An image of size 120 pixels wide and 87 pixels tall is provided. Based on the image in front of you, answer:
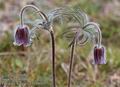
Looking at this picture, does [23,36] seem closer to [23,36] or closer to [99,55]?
[23,36]

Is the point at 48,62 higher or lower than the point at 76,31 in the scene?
lower

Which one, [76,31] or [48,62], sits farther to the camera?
[48,62]

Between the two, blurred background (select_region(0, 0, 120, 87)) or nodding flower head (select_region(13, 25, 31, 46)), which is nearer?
nodding flower head (select_region(13, 25, 31, 46))

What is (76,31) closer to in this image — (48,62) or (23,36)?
(23,36)

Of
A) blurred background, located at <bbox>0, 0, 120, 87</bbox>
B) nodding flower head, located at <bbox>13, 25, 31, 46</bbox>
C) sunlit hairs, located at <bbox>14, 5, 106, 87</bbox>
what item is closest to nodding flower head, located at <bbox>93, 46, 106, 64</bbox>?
sunlit hairs, located at <bbox>14, 5, 106, 87</bbox>

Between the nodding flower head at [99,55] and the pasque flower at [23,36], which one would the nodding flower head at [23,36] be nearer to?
the pasque flower at [23,36]

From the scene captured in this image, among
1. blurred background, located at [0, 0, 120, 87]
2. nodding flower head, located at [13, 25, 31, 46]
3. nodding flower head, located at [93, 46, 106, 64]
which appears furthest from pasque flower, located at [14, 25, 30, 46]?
blurred background, located at [0, 0, 120, 87]

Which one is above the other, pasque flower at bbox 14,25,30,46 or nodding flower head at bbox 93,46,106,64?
pasque flower at bbox 14,25,30,46

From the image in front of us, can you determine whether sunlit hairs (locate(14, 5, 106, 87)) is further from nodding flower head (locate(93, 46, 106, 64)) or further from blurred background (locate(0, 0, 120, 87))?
blurred background (locate(0, 0, 120, 87))

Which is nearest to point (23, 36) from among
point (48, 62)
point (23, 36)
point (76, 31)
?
point (23, 36)

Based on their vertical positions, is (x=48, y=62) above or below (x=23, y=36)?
below

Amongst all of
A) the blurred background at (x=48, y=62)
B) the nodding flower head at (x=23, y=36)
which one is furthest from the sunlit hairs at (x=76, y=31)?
the blurred background at (x=48, y=62)

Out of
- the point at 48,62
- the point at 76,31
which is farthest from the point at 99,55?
the point at 48,62
